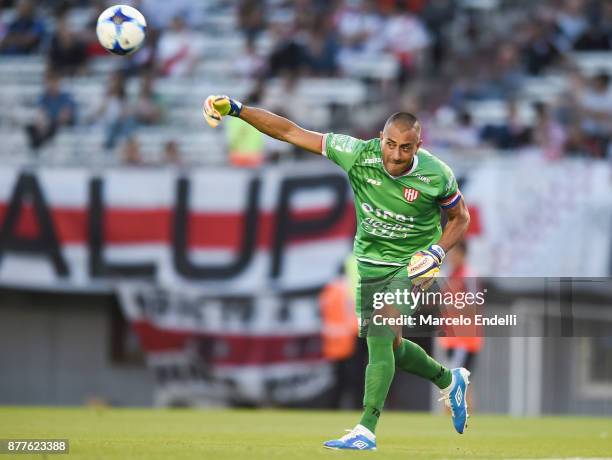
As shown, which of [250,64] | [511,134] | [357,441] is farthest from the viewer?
[250,64]

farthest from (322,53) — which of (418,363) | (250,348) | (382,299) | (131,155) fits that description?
(382,299)

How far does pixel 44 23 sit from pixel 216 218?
6797 mm

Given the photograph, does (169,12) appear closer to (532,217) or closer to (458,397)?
(532,217)

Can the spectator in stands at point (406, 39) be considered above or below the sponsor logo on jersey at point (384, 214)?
above

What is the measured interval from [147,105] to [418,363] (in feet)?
38.9

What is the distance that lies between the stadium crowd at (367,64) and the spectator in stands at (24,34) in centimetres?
3

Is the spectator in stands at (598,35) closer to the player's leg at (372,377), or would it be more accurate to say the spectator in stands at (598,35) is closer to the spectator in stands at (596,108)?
the spectator in stands at (596,108)

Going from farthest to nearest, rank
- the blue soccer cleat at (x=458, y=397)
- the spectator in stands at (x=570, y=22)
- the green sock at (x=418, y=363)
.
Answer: the spectator in stands at (x=570, y=22), the blue soccer cleat at (x=458, y=397), the green sock at (x=418, y=363)

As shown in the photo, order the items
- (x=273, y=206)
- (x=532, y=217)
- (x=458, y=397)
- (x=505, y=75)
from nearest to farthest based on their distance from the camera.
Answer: (x=458, y=397) → (x=532, y=217) → (x=273, y=206) → (x=505, y=75)

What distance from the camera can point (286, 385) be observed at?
17.6 m

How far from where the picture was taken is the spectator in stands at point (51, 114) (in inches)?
749

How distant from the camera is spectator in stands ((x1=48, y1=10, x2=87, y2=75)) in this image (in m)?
20.7

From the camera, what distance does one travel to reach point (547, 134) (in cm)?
1831

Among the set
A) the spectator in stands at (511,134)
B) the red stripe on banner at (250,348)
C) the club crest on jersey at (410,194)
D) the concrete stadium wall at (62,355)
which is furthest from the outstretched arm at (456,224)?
the concrete stadium wall at (62,355)
